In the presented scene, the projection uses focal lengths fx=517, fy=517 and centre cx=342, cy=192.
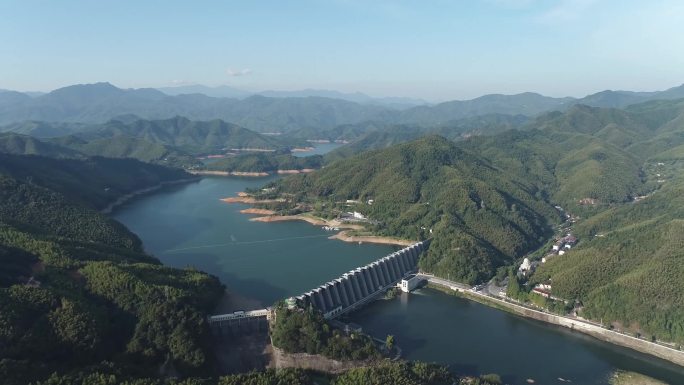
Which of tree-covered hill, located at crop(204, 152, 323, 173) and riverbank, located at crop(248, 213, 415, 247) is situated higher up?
tree-covered hill, located at crop(204, 152, 323, 173)

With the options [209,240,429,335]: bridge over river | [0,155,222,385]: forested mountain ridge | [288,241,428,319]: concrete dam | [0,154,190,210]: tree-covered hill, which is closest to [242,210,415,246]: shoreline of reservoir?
[209,240,429,335]: bridge over river

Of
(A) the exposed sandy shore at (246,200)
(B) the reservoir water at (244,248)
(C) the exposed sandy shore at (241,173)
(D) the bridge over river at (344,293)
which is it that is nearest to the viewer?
(D) the bridge over river at (344,293)

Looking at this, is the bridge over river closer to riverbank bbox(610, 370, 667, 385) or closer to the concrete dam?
the concrete dam

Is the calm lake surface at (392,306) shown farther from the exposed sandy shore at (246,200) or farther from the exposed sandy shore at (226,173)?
the exposed sandy shore at (226,173)

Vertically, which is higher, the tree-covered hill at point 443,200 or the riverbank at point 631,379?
the tree-covered hill at point 443,200

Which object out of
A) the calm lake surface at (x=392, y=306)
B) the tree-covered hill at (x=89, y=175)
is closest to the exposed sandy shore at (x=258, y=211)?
the calm lake surface at (x=392, y=306)

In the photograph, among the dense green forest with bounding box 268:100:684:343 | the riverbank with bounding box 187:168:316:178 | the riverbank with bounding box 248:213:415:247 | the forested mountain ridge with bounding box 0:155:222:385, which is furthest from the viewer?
the riverbank with bounding box 187:168:316:178

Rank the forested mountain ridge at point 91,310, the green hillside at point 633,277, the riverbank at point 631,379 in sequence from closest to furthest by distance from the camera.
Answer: the forested mountain ridge at point 91,310 → the riverbank at point 631,379 → the green hillside at point 633,277
